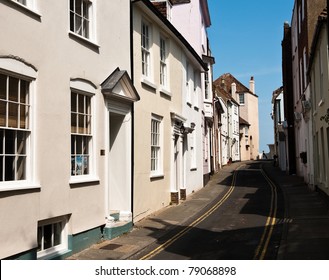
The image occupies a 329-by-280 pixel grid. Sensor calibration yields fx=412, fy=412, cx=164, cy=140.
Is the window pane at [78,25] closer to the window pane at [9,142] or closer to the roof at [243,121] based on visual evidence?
the window pane at [9,142]

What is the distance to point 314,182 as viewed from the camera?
58.4 feet

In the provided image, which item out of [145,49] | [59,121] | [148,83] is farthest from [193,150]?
[59,121]

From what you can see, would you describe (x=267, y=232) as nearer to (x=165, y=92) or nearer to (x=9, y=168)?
(x=165, y=92)

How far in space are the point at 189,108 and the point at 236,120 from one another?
36368mm

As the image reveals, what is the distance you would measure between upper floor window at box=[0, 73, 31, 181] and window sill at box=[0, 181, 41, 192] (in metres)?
0.10

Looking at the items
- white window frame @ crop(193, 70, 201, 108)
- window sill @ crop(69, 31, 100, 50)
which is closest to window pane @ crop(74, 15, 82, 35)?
window sill @ crop(69, 31, 100, 50)

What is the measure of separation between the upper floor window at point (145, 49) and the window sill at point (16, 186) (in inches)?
268

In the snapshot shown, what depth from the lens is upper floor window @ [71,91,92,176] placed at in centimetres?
861

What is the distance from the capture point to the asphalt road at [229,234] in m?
8.34

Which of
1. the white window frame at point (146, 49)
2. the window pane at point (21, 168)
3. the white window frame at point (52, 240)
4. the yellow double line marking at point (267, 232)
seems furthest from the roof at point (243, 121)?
the window pane at point (21, 168)

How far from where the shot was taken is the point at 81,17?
9.03m

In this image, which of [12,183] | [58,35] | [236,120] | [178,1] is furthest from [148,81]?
[236,120]

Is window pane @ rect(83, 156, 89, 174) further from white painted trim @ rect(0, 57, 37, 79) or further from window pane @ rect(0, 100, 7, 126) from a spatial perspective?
window pane @ rect(0, 100, 7, 126)

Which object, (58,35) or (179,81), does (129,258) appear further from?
(179,81)
